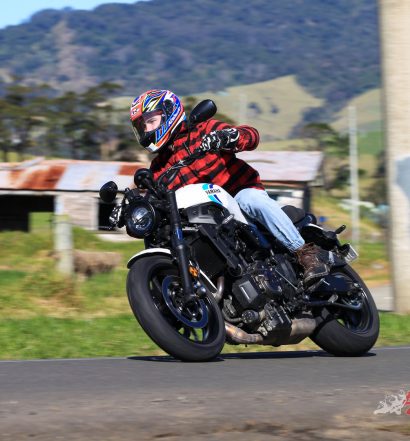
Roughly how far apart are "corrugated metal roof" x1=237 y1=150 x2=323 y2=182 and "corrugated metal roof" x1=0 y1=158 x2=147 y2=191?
18.1 feet

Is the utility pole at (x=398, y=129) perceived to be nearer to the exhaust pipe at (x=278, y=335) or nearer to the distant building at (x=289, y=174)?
the exhaust pipe at (x=278, y=335)

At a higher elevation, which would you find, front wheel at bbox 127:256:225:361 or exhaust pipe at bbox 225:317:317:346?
front wheel at bbox 127:256:225:361

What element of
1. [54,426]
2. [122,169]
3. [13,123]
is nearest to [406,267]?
[54,426]

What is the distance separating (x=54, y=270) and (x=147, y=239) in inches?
430

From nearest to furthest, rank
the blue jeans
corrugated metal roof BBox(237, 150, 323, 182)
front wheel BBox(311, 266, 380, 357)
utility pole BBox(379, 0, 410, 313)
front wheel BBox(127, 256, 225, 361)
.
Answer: front wheel BBox(127, 256, 225, 361) < the blue jeans < front wheel BBox(311, 266, 380, 357) < utility pole BBox(379, 0, 410, 313) < corrugated metal roof BBox(237, 150, 323, 182)

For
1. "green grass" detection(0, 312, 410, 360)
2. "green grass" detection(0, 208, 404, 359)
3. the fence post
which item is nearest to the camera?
"green grass" detection(0, 312, 410, 360)

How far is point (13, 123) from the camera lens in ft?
268

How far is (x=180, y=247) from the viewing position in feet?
20.3

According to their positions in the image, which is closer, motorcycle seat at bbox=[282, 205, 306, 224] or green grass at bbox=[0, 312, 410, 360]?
motorcycle seat at bbox=[282, 205, 306, 224]

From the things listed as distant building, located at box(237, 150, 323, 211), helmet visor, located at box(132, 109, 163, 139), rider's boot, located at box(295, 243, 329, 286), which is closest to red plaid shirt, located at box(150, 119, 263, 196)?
helmet visor, located at box(132, 109, 163, 139)

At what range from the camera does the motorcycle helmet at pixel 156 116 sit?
6691mm

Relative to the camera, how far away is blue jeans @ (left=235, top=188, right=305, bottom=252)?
6.87 metres

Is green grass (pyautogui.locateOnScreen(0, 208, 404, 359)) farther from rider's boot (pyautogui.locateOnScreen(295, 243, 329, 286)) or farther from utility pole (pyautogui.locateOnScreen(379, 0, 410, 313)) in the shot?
rider's boot (pyautogui.locateOnScreen(295, 243, 329, 286))

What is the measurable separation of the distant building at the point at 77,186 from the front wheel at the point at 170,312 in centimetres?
3385
